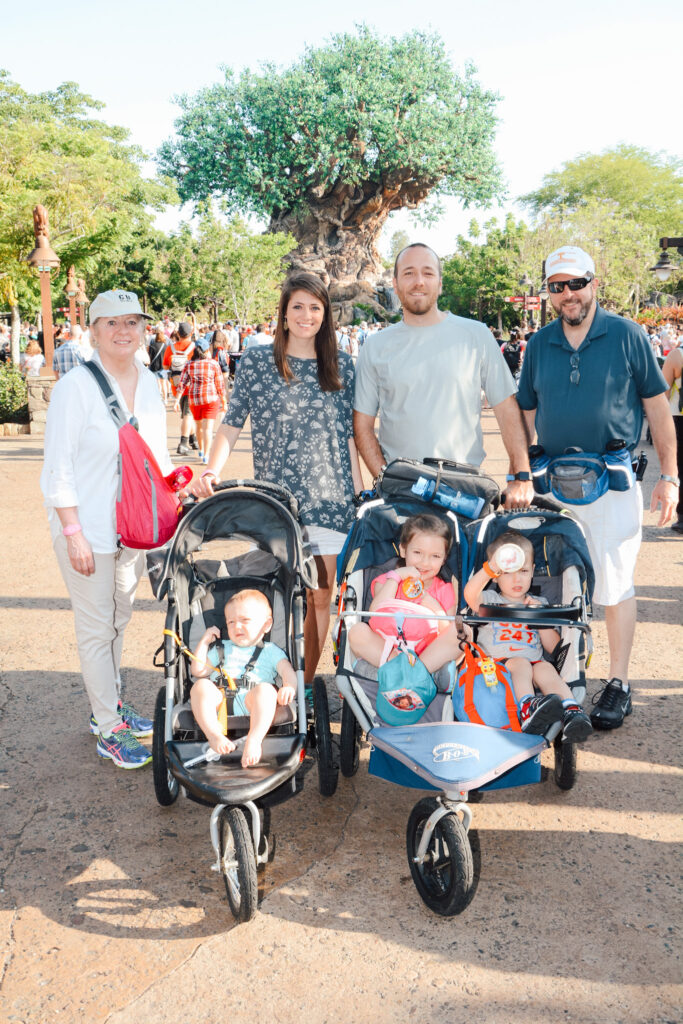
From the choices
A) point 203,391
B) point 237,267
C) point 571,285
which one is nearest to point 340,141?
point 237,267

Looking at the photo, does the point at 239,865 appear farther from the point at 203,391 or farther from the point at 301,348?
the point at 203,391

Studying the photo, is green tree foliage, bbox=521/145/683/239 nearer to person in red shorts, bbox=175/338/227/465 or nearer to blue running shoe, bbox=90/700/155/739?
person in red shorts, bbox=175/338/227/465

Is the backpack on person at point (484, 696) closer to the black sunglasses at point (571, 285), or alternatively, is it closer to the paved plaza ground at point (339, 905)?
the paved plaza ground at point (339, 905)

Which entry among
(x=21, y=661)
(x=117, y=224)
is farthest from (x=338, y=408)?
(x=117, y=224)

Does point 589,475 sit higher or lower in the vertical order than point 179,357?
lower

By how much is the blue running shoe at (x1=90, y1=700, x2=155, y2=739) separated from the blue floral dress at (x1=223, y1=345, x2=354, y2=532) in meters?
1.33

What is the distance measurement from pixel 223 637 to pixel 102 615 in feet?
1.87

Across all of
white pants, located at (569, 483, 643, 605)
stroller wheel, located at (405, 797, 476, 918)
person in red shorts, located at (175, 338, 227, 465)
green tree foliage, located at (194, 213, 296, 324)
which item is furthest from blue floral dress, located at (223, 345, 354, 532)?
green tree foliage, located at (194, 213, 296, 324)

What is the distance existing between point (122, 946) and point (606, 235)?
45565 mm

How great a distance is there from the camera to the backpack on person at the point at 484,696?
3225mm

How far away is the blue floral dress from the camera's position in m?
3.99

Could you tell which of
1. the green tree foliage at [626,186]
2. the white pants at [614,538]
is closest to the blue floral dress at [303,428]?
the white pants at [614,538]

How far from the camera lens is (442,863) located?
9.51 ft

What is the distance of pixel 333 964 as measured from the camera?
2.69 metres
